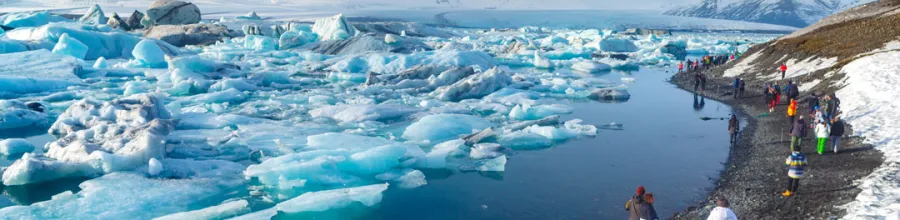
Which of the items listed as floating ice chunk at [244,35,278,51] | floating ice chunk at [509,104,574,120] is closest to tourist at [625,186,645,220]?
floating ice chunk at [509,104,574,120]

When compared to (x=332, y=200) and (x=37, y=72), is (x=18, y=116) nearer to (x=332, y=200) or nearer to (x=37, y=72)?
(x=37, y=72)

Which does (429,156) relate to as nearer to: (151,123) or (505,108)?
(151,123)

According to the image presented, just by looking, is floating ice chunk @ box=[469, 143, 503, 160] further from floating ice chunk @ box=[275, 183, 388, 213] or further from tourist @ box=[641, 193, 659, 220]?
tourist @ box=[641, 193, 659, 220]

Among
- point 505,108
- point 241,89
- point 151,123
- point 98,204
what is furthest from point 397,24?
point 98,204

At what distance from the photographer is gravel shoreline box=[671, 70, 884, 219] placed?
10.9 meters

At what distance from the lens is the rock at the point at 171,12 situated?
70000 millimetres

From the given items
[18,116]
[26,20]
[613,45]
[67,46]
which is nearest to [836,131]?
[18,116]

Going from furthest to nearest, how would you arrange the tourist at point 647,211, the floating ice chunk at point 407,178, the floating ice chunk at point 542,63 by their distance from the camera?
the floating ice chunk at point 542,63
the floating ice chunk at point 407,178
the tourist at point 647,211

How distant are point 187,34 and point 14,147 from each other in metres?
50.5

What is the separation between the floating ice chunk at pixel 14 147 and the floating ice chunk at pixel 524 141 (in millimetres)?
13192

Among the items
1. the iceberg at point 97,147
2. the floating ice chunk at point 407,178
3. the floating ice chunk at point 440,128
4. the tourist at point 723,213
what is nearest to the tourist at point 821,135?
the tourist at point 723,213

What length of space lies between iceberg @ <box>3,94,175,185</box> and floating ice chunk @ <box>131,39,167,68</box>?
2150 centimetres

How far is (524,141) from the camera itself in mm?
18469

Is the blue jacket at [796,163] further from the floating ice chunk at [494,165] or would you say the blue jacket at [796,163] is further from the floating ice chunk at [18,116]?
the floating ice chunk at [18,116]
